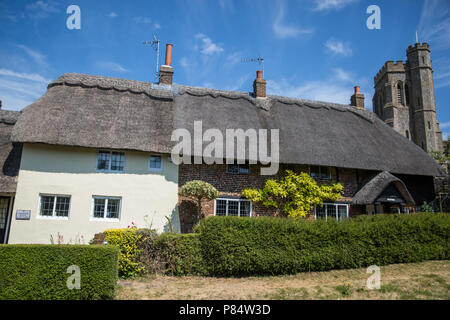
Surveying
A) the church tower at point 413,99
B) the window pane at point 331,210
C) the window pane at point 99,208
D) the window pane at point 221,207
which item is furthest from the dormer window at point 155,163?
the church tower at point 413,99

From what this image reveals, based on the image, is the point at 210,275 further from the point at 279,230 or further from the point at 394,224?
the point at 394,224

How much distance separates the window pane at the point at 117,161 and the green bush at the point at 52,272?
20.7 ft

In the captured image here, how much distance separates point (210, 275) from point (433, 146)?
133 ft

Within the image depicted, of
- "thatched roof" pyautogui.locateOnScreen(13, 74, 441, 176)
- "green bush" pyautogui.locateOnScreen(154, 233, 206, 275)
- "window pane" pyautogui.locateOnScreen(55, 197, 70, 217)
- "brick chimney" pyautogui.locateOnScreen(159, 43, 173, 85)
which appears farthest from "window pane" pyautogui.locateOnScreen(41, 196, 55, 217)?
"brick chimney" pyautogui.locateOnScreen(159, 43, 173, 85)

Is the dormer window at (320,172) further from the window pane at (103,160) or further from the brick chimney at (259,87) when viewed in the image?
the window pane at (103,160)

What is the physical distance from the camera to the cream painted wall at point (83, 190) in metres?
11.9

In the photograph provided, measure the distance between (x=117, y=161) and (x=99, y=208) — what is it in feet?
6.95

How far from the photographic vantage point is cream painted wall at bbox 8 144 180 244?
39.0 ft

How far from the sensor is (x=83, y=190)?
1252cm

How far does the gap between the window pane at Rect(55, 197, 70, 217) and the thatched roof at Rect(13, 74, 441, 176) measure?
2.34 m

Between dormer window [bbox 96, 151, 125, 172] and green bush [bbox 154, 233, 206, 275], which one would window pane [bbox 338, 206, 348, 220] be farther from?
dormer window [bbox 96, 151, 125, 172]

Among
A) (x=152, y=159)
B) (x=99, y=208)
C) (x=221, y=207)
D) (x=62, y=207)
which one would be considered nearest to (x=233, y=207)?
(x=221, y=207)

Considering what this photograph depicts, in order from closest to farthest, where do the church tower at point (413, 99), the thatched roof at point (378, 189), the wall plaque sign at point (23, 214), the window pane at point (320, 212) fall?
1. the wall plaque sign at point (23, 214)
2. the thatched roof at point (378, 189)
3. the window pane at point (320, 212)
4. the church tower at point (413, 99)

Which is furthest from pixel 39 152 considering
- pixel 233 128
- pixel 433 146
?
pixel 433 146
